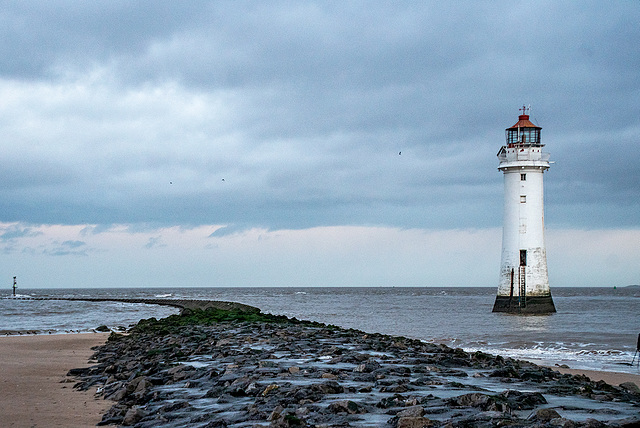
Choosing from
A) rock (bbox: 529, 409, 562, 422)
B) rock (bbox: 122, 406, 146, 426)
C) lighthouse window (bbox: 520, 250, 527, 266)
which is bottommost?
rock (bbox: 122, 406, 146, 426)

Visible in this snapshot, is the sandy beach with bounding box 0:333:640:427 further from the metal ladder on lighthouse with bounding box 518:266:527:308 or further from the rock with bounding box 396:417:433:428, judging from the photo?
the metal ladder on lighthouse with bounding box 518:266:527:308

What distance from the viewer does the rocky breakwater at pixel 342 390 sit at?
Result: 5.80 m

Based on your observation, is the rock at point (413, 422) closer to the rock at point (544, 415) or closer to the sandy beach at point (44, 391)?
the rock at point (544, 415)

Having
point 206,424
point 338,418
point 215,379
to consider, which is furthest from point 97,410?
point 338,418

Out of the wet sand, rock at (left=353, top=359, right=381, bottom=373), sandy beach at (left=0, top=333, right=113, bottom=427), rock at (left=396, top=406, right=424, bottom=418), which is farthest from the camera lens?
the wet sand

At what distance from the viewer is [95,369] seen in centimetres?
1170

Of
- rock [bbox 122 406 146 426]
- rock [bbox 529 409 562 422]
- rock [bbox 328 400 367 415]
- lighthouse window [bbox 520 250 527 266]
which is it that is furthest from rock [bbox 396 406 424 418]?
lighthouse window [bbox 520 250 527 266]

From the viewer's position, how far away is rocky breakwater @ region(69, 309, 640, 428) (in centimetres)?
580

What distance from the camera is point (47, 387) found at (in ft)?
33.0

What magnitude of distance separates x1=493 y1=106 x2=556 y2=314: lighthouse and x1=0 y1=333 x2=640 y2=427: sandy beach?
18349 mm

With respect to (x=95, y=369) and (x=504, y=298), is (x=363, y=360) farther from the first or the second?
(x=504, y=298)

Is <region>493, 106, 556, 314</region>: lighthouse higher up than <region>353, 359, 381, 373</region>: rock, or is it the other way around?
<region>493, 106, 556, 314</region>: lighthouse

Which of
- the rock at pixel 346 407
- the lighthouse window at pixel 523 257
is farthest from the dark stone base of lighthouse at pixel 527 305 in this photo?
the rock at pixel 346 407

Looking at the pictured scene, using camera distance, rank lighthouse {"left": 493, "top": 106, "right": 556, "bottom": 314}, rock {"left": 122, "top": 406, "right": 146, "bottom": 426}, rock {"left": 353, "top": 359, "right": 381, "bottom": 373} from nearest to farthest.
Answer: rock {"left": 122, "top": 406, "right": 146, "bottom": 426} < rock {"left": 353, "top": 359, "right": 381, "bottom": 373} < lighthouse {"left": 493, "top": 106, "right": 556, "bottom": 314}
